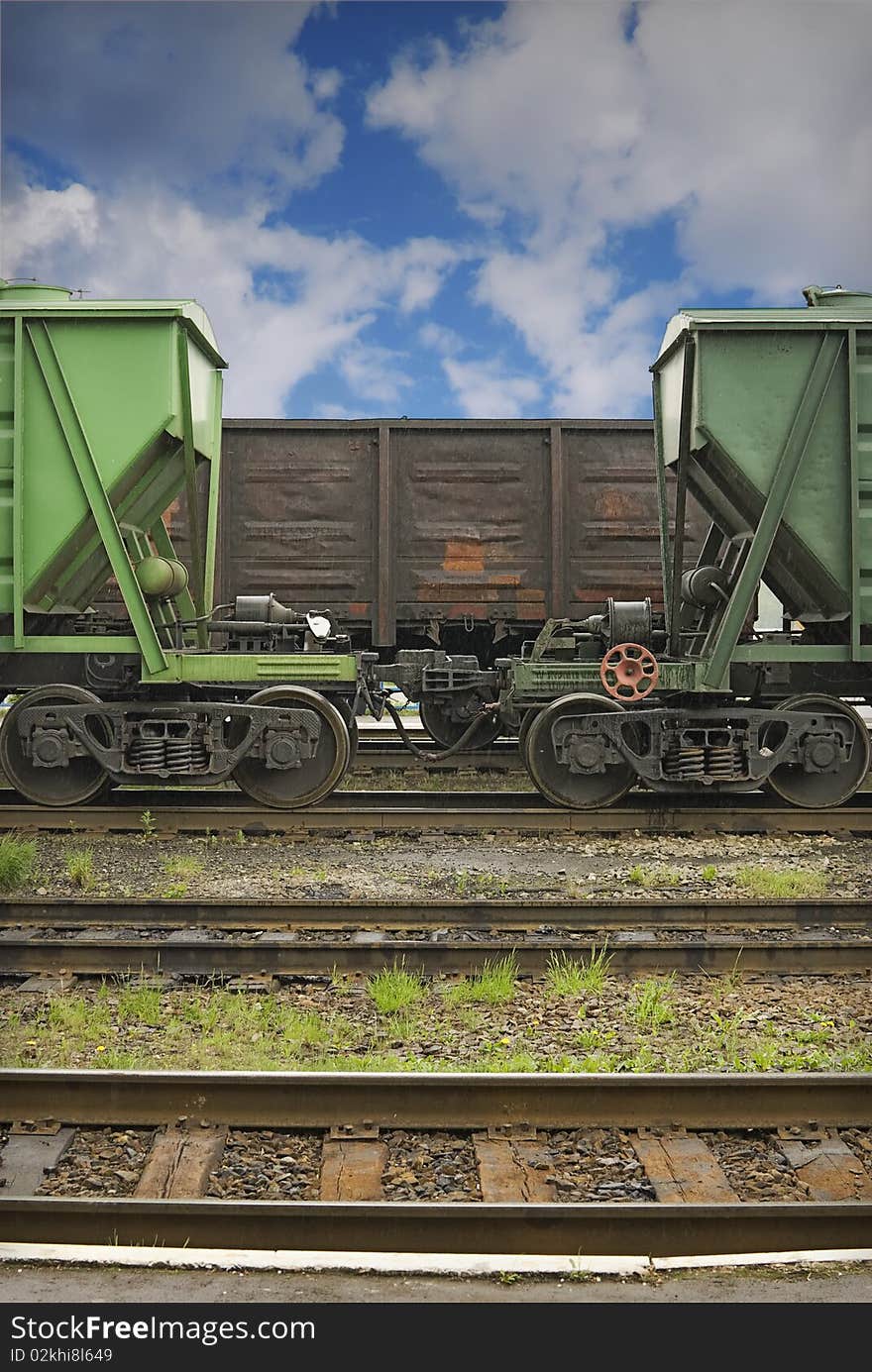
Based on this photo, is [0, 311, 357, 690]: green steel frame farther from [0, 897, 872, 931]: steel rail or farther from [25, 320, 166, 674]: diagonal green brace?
[0, 897, 872, 931]: steel rail

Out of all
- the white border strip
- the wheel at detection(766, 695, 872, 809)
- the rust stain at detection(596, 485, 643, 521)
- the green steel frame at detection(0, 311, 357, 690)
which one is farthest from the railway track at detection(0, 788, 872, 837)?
the white border strip

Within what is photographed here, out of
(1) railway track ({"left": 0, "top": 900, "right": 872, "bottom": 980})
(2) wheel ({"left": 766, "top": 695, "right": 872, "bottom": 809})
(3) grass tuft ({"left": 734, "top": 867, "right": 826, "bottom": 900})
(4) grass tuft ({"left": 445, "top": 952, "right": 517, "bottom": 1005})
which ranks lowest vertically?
(4) grass tuft ({"left": 445, "top": 952, "right": 517, "bottom": 1005})

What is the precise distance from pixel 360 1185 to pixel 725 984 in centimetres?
239

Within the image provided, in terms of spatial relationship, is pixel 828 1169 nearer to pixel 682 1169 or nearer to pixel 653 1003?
pixel 682 1169

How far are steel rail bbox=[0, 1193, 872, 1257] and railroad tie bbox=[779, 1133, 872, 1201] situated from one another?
22cm

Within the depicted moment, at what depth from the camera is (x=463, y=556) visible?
12016 mm

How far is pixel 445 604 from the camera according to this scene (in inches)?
472

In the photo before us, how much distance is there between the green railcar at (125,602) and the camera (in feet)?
27.1

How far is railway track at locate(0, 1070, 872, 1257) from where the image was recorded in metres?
3.14

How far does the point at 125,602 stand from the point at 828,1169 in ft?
22.1

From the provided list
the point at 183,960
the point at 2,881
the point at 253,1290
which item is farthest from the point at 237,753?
the point at 253,1290

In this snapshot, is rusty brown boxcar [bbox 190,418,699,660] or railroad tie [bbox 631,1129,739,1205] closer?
railroad tie [bbox 631,1129,739,1205]

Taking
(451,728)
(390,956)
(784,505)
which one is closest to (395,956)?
(390,956)

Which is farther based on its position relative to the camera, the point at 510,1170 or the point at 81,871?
the point at 81,871
